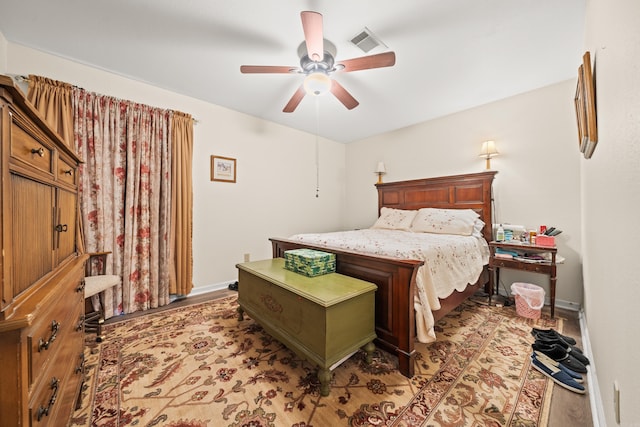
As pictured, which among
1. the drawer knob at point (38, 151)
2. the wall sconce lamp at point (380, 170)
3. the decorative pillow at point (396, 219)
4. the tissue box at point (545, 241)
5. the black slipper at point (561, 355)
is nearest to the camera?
the drawer knob at point (38, 151)

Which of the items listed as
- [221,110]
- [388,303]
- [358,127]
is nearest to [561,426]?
[388,303]

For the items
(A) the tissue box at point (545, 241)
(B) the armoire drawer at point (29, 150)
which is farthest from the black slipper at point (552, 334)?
(B) the armoire drawer at point (29, 150)

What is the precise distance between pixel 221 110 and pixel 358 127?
2.20 m

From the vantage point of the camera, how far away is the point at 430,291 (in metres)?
1.75

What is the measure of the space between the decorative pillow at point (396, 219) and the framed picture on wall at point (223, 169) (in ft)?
7.76

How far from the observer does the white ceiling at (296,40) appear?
1712 mm

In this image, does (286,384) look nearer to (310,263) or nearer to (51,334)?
(310,263)

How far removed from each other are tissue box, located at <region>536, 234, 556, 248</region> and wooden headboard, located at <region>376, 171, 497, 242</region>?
53 cm

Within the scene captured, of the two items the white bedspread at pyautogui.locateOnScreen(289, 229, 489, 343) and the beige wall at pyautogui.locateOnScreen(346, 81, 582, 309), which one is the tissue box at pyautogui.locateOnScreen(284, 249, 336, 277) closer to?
the white bedspread at pyautogui.locateOnScreen(289, 229, 489, 343)

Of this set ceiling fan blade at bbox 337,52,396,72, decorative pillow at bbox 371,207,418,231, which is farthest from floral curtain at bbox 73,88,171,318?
decorative pillow at bbox 371,207,418,231

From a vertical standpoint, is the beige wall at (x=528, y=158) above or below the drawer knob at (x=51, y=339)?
above

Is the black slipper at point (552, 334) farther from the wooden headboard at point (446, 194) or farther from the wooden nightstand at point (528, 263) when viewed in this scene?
the wooden headboard at point (446, 194)

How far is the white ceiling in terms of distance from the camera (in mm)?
Answer: 1712

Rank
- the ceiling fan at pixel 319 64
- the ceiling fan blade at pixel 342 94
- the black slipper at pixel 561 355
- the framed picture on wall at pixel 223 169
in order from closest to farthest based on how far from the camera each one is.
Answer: the black slipper at pixel 561 355, the ceiling fan at pixel 319 64, the ceiling fan blade at pixel 342 94, the framed picture on wall at pixel 223 169
